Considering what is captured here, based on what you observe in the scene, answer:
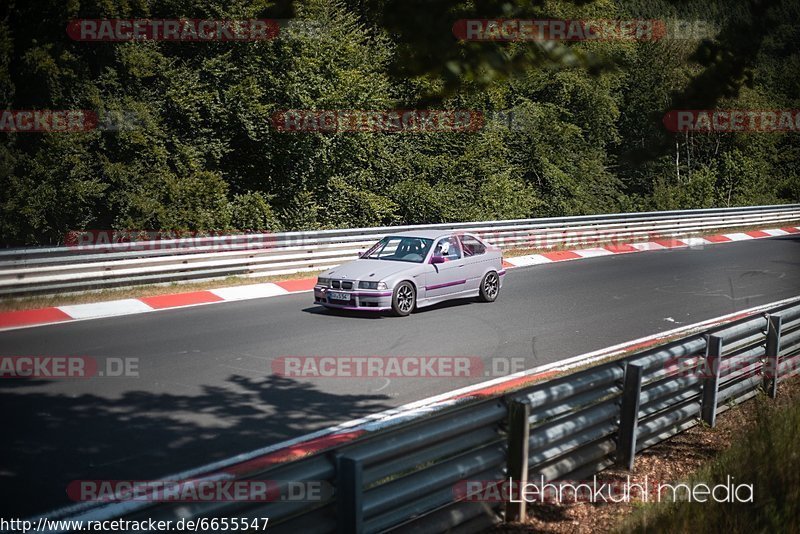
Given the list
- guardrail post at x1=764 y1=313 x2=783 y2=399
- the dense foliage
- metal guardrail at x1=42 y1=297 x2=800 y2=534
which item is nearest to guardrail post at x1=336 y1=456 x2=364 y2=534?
metal guardrail at x1=42 y1=297 x2=800 y2=534

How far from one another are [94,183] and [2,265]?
10699 millimetres

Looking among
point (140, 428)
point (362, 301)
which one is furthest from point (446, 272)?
point (140, 428)

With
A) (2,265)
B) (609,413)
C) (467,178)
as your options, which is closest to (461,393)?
(609,413)

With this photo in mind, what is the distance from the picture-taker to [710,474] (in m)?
6.00

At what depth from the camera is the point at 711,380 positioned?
7.76 metres

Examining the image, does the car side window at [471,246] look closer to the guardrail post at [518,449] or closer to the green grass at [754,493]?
the green grass at [754,493]

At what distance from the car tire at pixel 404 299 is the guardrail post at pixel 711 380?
242 inches

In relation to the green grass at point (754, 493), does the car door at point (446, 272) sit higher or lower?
higher

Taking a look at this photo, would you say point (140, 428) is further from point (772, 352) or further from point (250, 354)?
point (772, 352)

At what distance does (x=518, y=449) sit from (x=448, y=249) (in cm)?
909

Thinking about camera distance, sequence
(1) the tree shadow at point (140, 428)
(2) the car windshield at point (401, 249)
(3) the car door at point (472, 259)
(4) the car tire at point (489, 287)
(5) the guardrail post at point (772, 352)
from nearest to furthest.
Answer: (1) the tree shadow at point (140, 428) → (5) the guardrail post at point (772, 352) → (2) the car windshield at point (401, 249) → (3) the car door at point (472, 259) → (4) the car tire at point (489, 287)

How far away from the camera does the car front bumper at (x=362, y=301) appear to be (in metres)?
13.0

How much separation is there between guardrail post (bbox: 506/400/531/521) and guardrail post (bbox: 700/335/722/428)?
303 centimetres

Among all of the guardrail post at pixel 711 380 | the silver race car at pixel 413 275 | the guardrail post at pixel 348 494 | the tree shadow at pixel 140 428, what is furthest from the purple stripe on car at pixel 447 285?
the guardrail post at pixel 348 494
